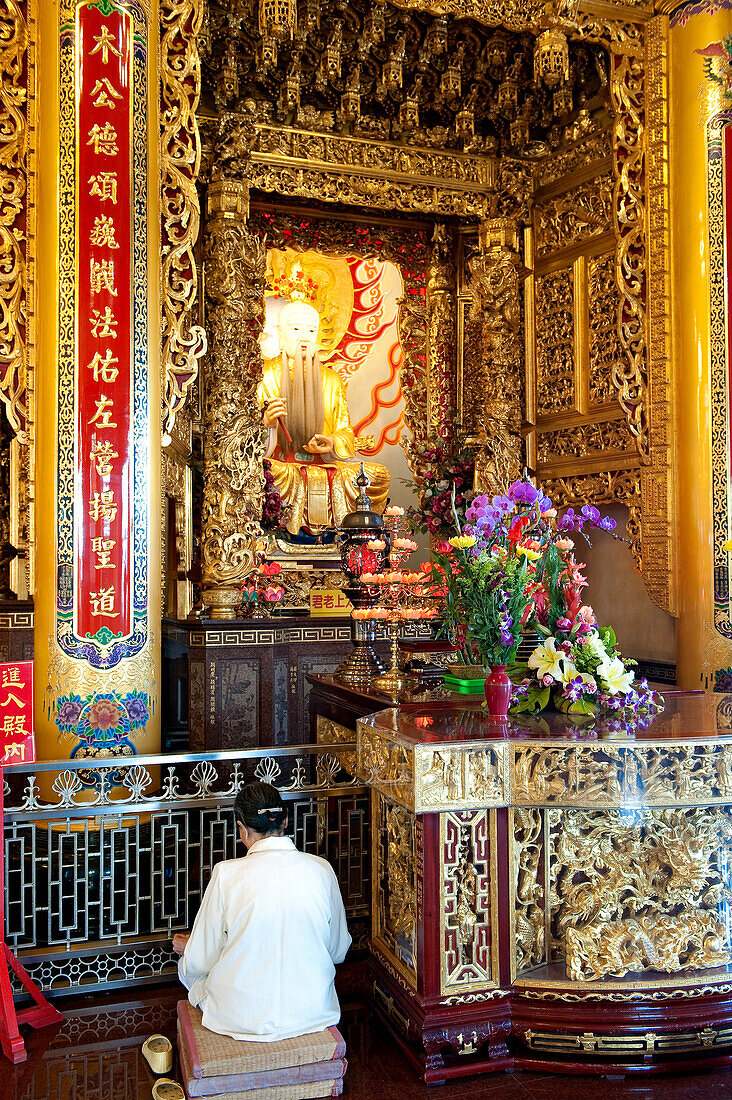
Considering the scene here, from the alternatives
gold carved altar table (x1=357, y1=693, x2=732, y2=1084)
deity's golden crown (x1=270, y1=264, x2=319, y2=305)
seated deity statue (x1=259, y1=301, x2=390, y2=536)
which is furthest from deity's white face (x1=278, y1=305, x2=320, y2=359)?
gold carved altar table (x1=357, y1=693, x2=732, y2=1084)

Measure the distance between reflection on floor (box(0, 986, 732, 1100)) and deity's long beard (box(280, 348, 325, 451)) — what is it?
457 cm

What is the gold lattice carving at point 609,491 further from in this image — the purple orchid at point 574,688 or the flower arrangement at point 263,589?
the purple orchid at point 574,688

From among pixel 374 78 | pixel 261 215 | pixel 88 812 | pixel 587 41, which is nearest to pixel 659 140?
pixel 587 41

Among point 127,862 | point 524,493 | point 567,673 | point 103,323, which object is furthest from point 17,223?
point 567,673

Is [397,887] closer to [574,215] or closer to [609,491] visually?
[609,491]

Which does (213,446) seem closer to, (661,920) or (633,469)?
(633,469)

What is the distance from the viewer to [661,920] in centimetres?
229

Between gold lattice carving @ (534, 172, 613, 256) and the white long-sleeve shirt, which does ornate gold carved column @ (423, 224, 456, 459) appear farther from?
the white long-sleeve shirt

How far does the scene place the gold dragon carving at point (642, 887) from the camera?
7.45ft

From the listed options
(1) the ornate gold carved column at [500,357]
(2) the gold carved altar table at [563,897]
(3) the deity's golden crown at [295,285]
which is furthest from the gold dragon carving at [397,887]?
(3) the deity's golden crown at [295,285]

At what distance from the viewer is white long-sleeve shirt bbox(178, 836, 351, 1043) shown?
6.70 feet

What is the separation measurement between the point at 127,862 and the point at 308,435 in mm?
4217

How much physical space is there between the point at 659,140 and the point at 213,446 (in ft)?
9.92

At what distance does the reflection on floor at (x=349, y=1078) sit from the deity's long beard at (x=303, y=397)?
457cm
